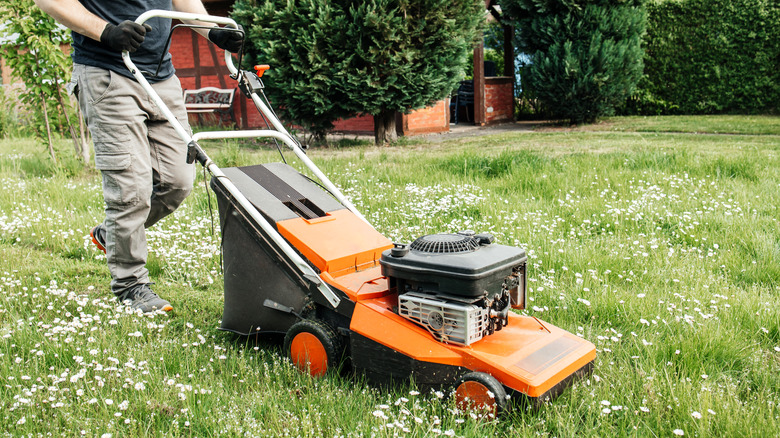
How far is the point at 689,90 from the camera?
1396cm

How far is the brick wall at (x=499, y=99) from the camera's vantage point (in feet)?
44.6

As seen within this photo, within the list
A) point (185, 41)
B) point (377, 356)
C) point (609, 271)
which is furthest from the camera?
point (185, 41)

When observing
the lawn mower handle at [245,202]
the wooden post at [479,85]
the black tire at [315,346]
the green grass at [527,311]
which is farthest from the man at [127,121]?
the wooden post at [479,85]

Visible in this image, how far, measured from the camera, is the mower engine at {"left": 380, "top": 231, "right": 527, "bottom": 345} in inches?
82.1

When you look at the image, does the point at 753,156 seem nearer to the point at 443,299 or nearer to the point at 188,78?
the point at 443,299

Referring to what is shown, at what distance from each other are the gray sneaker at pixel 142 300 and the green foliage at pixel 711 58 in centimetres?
1295

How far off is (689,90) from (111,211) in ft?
44.6

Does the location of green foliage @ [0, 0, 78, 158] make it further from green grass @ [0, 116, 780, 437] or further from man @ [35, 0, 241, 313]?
man @ [35, 0, 241, 313]

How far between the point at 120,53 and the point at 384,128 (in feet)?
21.4

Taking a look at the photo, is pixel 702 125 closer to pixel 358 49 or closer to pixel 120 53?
pixel 358 49

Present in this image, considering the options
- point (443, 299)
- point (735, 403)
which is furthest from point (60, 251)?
point (735, 403)

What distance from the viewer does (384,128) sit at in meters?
9.41

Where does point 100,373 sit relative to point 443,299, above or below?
below

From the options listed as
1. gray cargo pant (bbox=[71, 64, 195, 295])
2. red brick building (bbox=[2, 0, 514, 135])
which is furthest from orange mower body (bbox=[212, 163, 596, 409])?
red brick building (bbox=[2, 0, 514, 135])
